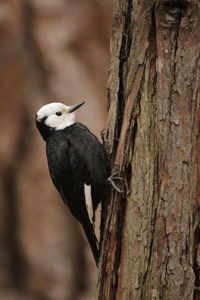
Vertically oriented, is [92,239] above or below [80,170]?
below

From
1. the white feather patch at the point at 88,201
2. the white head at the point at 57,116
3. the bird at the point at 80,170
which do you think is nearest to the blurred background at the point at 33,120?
the white head at the point at 57,116

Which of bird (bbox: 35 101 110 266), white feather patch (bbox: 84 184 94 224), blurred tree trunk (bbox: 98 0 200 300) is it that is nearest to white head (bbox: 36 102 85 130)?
bird (bbox: 35 101 110 266)

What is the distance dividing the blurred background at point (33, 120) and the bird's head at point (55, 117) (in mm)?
2669

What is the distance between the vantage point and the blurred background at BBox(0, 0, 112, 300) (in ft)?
27.0

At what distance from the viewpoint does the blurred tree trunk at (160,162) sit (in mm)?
3865

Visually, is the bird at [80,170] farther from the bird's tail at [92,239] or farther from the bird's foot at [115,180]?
the bird's foot at [115,180]

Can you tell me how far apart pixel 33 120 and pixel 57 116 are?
10.1 ft

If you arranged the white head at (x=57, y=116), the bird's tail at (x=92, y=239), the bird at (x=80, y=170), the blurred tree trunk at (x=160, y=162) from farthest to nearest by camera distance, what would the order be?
the white head at (x=57, y=116) → the bird at (x=80, y=170) → the bird's tail at (x=92, y=239) → the blurred tree trunk at (x=160, y=162)

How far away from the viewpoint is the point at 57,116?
212 inches

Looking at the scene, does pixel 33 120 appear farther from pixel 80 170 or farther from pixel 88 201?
pixel 88 201

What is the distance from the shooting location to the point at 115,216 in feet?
13.6

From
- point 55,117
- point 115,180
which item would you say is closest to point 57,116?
point 55,117

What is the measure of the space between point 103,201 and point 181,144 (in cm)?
90

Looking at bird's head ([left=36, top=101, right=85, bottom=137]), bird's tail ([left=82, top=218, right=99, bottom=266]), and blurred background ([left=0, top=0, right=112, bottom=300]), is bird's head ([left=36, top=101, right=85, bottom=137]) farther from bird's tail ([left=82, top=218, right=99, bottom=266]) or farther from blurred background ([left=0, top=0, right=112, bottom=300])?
blurred background ([left=0, top=0, right=112, bottom=300])
